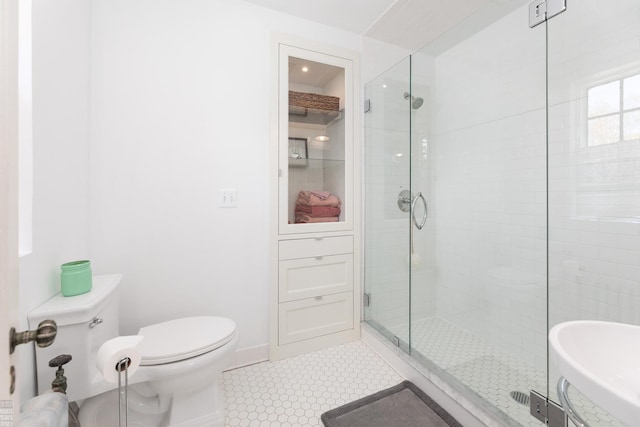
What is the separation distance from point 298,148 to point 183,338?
4.34ft

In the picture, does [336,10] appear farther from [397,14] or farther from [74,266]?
[74,266]

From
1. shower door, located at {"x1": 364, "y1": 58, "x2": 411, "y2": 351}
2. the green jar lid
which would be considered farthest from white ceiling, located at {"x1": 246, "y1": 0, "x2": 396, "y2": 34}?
the green jar lid

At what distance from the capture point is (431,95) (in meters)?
2.09

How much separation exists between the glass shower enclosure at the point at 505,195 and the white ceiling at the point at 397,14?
65 mm

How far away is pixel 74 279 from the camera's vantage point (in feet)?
3.90

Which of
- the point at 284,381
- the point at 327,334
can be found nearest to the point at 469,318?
the point at 327,334

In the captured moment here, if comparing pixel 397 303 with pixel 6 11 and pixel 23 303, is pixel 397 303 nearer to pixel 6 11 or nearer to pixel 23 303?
pixel 23 303

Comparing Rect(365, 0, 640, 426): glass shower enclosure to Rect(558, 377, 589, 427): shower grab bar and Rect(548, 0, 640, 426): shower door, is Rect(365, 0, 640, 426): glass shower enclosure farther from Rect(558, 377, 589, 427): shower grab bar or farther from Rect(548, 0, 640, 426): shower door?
Rect(558, 377, 589, 427): shower grab bar

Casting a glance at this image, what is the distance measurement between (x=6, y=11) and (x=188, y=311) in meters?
1.56

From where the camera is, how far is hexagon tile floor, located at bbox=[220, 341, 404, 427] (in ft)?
4.59

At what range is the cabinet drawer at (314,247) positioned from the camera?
1.92m

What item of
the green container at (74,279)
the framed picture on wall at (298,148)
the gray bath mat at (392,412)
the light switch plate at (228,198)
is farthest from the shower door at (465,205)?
the green container at (74,279)

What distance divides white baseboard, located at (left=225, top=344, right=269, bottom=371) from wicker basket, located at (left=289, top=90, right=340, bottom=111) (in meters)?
1.63

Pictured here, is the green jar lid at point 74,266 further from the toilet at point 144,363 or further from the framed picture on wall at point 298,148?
the framed picture on wall at point 298,148
